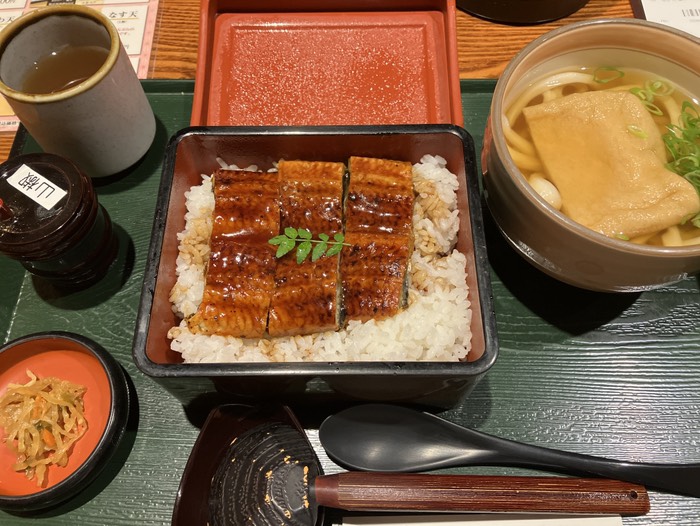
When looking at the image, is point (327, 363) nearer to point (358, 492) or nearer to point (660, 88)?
point (358, 492)

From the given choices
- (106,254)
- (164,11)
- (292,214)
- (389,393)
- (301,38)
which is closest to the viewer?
(389,393)

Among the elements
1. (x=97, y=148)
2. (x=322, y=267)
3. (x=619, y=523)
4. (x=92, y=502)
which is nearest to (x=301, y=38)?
(x=97, y=148)

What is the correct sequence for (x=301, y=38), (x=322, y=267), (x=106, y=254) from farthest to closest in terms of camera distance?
(x=301, y=38)
(x=106, y=254)
(x=322, y=267)

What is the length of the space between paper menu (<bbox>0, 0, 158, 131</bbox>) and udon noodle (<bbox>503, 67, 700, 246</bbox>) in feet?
5.95

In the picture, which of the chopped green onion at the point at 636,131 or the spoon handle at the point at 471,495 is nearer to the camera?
the spoon handle at the point at 471,495

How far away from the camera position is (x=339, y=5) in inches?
97.2

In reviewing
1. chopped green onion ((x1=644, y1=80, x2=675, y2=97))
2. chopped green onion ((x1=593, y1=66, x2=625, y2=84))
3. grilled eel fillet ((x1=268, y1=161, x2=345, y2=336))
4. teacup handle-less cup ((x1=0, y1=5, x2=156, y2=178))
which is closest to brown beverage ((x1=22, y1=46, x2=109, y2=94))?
teacup handle-less cup ((x1=0, y1=5, x2=156, y2=178))

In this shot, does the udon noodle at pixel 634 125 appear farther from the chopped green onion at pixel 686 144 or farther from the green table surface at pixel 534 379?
the green table surface at pixel 534 379

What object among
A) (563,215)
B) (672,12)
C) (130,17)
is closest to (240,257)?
(563,215)

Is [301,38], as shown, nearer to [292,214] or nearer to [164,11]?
[164,11]

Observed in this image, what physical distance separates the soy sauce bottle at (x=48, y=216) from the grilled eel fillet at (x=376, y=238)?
922mm

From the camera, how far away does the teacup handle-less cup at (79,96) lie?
1819 millimetres

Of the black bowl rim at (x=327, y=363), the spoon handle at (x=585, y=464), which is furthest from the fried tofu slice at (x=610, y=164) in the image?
the spoon handle at (x=585, y=464)

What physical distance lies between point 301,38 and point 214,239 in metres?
1.22
